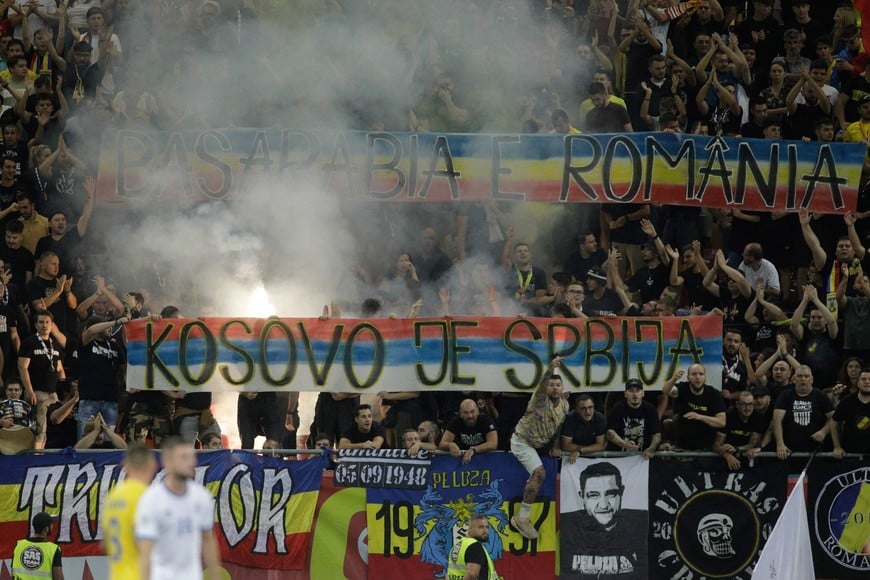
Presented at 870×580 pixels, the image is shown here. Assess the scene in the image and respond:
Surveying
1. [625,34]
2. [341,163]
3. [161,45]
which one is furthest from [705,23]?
[161,45]

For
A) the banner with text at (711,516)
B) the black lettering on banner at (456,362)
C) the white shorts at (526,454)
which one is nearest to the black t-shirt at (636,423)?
the banner with text at (711,516)

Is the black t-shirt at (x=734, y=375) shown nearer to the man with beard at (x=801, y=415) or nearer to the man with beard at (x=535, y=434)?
the man with beard at (x=801, y=415)

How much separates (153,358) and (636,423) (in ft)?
13.0

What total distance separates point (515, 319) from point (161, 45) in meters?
5.04

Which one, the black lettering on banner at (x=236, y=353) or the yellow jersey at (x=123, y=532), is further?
the black lettering on banner at (x=236, y=353)

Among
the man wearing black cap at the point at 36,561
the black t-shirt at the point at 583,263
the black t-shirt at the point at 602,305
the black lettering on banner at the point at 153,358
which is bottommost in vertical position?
the man wearing black cap at the point at 36,561

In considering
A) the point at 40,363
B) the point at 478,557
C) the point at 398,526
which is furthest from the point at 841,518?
the point at 40,363

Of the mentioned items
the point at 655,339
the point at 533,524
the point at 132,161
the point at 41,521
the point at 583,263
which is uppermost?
the point at 132,161

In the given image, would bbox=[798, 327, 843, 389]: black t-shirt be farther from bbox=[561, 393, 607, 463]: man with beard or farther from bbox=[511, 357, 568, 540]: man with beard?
bbox=[511, 357, 568, 540]: man with beard

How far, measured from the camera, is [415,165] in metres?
13.2

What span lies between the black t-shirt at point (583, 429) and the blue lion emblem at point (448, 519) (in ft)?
2.23

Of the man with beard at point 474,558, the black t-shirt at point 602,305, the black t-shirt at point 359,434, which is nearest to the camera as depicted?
the man with beard at point 474,558

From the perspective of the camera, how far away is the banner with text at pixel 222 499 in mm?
11617

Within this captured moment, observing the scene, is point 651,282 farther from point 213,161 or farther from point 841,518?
point 213,161
